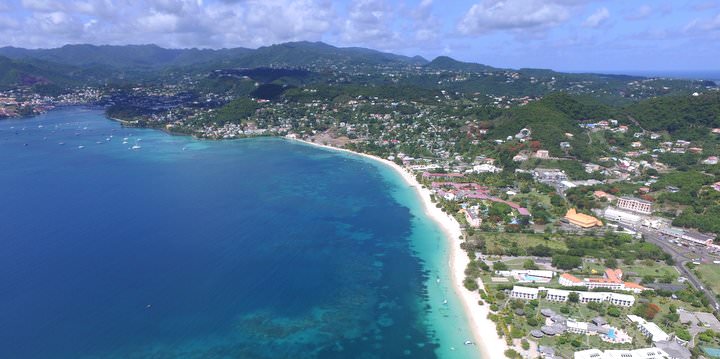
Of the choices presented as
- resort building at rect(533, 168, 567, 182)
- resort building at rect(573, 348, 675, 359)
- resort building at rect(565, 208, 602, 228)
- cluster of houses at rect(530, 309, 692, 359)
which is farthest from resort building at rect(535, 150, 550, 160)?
resort building at rect(573, 348, 675, 359)

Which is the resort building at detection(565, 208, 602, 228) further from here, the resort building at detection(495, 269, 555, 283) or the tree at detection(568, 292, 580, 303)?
the tree at detection(568, 292, 580, 303)

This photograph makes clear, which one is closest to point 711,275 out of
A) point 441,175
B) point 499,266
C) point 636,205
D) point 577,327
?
point 636,205

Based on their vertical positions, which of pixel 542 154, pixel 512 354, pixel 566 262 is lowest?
pixel 512 354

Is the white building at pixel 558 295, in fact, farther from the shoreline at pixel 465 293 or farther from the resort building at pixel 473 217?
the resort building at pixel 473 217

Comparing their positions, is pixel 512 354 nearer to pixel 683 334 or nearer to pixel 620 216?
pixel 683 334

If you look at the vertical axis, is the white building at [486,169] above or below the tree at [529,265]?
above

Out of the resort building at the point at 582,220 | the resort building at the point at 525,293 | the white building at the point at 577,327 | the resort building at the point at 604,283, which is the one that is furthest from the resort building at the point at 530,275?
the resort building at the point at 582,220
